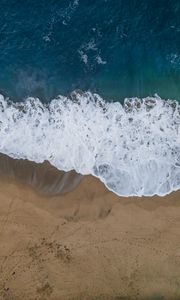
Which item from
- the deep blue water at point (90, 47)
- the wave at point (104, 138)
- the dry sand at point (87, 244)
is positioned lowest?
the dry sand at point (87, 244)

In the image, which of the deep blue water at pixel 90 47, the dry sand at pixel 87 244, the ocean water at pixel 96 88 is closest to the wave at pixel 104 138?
the ocean water at pixel 96 88

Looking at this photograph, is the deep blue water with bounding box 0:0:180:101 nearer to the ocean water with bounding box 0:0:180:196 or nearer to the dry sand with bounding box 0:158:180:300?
the ocean water with bounding box 0:0:180:196

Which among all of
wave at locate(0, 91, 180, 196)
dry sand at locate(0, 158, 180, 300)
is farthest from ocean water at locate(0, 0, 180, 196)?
dry sand at locate(0, 158, 180, 300)

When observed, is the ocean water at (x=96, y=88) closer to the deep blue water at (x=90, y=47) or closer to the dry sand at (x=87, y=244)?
the deep blue water at (x=90, y=47)

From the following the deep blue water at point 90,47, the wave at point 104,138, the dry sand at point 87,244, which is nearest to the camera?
the dry sand at point 87,244

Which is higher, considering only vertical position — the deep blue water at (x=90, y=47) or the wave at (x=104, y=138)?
the deep blue water at (x=90, y=47)

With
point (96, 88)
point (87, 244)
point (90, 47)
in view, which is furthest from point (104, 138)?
point (87, 244)

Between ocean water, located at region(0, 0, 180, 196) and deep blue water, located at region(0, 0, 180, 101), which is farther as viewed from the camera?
deep blue water, located at region(0, 0, 180, 101)
